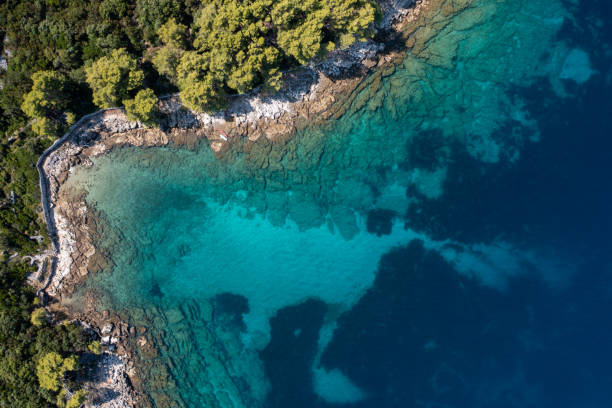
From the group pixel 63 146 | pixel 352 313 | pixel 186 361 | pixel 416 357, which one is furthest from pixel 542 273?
pixel 63 146

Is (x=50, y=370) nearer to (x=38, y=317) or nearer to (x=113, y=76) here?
(x=38, y=317)

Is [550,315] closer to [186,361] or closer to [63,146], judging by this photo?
[186,361]

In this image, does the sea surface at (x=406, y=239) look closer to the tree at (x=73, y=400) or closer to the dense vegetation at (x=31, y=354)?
the dense vegetation at (x=31, y=354)

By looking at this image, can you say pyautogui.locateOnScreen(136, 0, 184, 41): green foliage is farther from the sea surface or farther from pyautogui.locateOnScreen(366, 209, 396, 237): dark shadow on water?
pyautogui.locateOnScreen(366, 209, 396, 237): dark shadow on water

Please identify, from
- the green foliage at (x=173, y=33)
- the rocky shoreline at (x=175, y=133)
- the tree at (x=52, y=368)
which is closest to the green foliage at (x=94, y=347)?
the rocky shoreline at (x=175, y=133)

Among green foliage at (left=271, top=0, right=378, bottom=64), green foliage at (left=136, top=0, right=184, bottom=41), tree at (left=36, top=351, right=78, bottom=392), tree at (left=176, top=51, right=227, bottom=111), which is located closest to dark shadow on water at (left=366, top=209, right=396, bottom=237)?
green foliage at (left=271, top=0, right=378, bottom=64)
